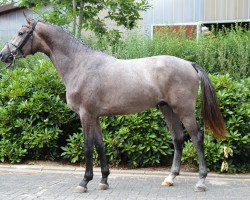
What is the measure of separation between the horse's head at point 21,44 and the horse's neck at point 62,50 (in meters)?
0.15

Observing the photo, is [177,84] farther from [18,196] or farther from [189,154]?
[18,196]

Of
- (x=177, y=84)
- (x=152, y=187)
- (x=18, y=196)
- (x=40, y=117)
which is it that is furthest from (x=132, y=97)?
(x=40, y=117)

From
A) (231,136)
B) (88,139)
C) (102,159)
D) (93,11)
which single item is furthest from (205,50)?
(88,139)

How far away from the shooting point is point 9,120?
9.05 metres

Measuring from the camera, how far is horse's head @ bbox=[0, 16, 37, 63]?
23.2 feet

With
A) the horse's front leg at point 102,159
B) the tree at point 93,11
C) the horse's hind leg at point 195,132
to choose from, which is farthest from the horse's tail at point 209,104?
the tree at point 93,11

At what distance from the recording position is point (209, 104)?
7211mm

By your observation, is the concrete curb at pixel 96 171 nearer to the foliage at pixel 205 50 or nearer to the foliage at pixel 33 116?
the foliage at pixel 33 116

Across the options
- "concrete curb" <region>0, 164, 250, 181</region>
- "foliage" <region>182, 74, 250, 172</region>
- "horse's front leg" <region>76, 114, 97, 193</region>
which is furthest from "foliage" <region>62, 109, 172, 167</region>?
"horse's front leg" <region>76, 114, 97, 193</region>

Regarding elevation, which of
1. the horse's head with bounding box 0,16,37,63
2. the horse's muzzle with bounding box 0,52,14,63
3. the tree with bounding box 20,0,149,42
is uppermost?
the tree with bounding box 20,0,149,42

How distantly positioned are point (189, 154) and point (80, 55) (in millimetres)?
2640

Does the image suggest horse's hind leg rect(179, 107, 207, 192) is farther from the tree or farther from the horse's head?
the tree

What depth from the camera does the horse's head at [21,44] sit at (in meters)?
7.08

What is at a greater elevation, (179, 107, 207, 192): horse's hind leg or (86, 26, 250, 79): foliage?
(86, 26, 250, 79): foliage
